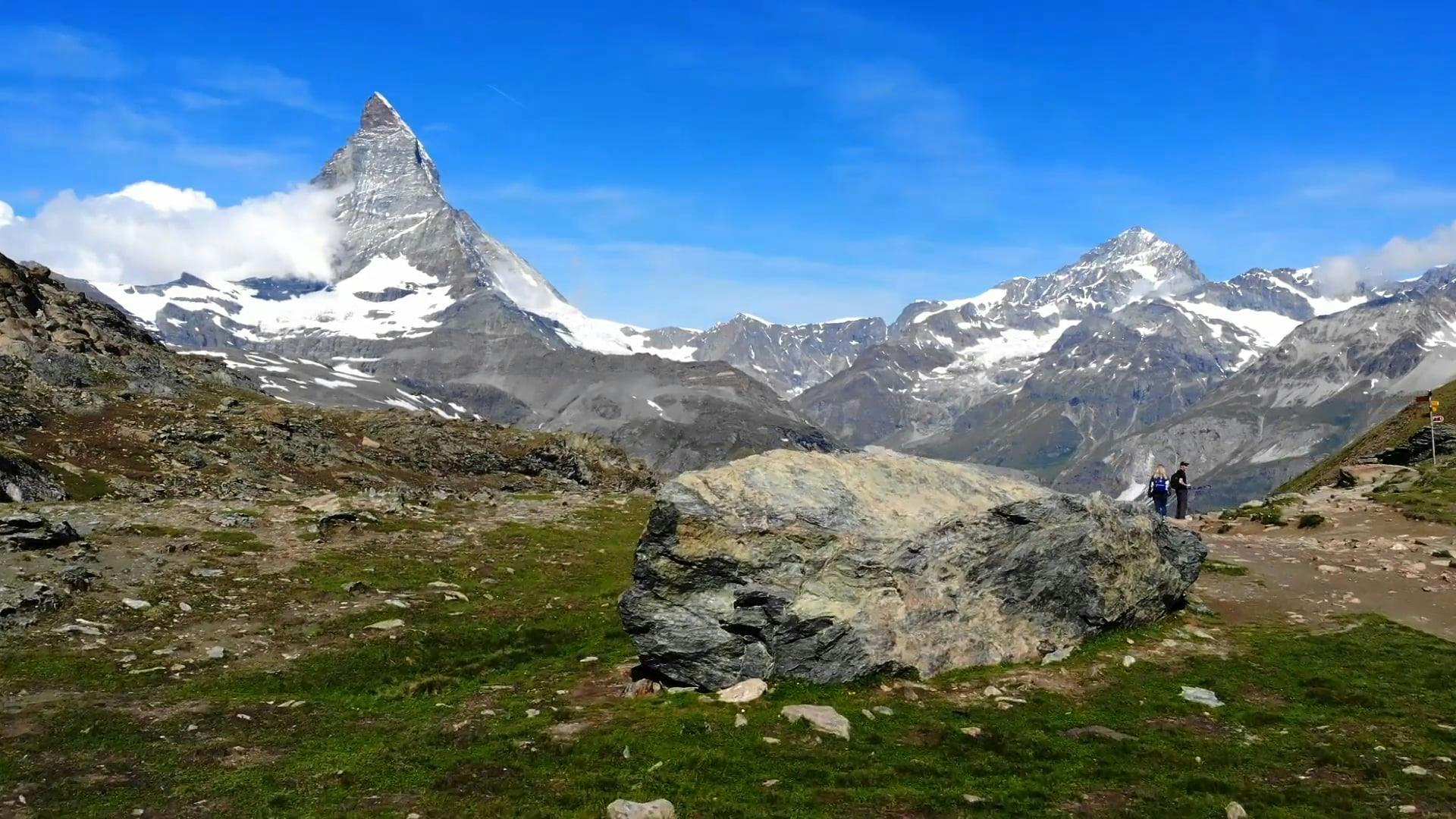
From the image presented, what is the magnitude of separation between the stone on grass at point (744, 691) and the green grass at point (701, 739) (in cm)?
58

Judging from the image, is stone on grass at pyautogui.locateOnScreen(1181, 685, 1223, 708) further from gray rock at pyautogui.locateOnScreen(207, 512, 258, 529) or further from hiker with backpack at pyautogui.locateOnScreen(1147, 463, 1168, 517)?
gray rock at pyautogui.locateOnScreen(207, 512, 258, 529)

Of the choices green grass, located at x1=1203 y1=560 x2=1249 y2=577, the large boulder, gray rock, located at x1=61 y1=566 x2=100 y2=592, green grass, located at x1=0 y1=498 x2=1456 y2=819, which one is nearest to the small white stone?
the large boulder

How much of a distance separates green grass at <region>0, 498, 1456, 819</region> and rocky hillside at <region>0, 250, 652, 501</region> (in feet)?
119

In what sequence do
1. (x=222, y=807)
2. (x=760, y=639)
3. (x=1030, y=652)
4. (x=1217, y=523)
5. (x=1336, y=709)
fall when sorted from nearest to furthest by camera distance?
(x=222, y=807)
(x=1336, y=709)
(x=760, y=639)
(x=1030, y=652)
(x=1217, y=523)

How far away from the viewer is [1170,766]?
19984mm

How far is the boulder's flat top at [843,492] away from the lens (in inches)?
1077

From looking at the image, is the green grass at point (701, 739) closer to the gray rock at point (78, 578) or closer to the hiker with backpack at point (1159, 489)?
the gray rock at point (78, 578)

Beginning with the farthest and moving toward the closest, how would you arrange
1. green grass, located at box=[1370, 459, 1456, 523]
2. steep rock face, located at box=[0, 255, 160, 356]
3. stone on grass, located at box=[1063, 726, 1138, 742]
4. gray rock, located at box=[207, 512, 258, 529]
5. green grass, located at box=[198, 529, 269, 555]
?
1. steep rock face, located at box=[0, 255, 160, 356]
2. green grass, located at box=[1370, 459, 1456, 523]
3. gray rock, located at box=[207, 512, 258, 529]
4. green grass, located at box=[198, 529, 269, 555]
5. stone on grass, located at box=[1063, 726, 1138, 742]

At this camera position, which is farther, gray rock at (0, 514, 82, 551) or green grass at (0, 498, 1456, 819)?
gray rock at (0, 514, 82, 551)

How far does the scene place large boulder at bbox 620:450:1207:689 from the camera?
25922mm

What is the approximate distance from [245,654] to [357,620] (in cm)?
428

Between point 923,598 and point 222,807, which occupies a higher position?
point 923,598

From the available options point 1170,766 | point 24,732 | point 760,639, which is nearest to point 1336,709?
point 1170,766

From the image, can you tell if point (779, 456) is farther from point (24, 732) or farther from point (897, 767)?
point (24, 732)
